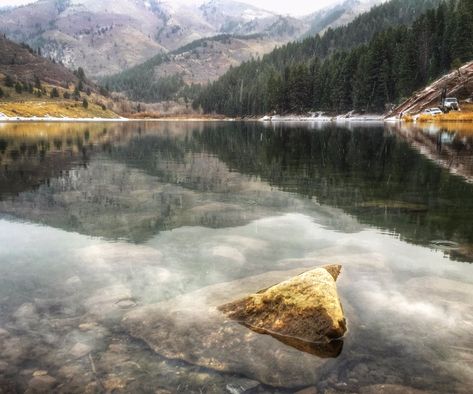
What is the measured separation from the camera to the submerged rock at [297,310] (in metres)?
8.38

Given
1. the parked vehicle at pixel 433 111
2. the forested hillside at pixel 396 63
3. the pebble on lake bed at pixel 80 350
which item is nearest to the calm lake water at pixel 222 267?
the pebble on lake bed at pixel 80 350

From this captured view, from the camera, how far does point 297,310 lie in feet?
28.6

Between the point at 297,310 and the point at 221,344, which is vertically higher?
the point at 297,310

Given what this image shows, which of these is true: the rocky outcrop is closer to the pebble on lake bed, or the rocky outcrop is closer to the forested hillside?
the forested hillside

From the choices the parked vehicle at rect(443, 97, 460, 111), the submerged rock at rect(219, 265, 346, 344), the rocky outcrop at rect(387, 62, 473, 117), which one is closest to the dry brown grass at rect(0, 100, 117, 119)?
the rocky outcrop at rect(387, 62, 473, 117)

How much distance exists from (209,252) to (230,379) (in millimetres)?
6623

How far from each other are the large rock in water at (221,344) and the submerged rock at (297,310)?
5.7 inches

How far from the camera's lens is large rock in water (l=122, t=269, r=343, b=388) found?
7.32m

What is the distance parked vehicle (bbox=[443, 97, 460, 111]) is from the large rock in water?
113035mm

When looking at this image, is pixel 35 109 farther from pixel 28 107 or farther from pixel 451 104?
pixel 451 104

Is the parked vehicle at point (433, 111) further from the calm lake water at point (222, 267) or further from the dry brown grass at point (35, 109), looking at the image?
the dry brown grass at point (35, 109)

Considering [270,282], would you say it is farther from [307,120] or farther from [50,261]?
[307,120]

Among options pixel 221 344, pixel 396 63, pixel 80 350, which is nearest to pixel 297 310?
pixel 221 344

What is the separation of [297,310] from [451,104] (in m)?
114
